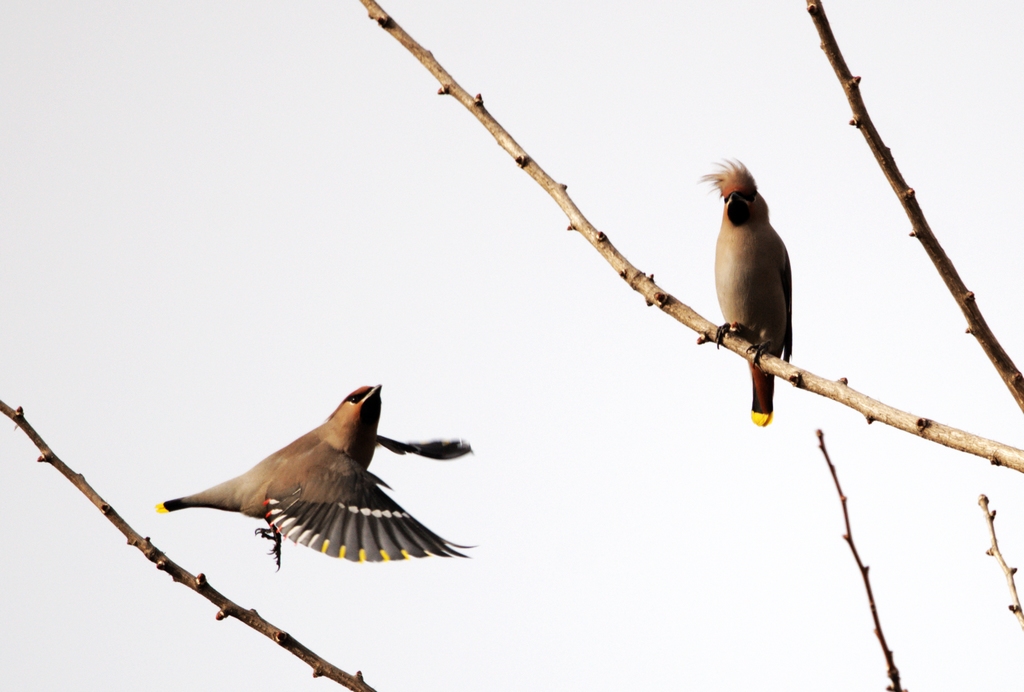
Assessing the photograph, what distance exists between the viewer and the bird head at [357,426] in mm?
3482

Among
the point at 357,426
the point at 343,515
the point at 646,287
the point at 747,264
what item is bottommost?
the point at 343,515

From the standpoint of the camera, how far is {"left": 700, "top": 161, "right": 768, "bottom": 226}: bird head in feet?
14.0

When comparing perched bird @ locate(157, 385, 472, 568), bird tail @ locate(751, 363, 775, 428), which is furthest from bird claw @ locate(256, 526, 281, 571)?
bird tail @ locate(751, 363, 775, 428)

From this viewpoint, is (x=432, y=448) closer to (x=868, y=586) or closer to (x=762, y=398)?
(x=762, y=398)

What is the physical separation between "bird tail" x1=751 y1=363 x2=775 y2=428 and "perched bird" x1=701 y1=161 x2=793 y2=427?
0.62 feet

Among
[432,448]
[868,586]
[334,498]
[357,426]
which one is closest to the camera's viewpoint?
[868,586]

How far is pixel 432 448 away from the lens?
13.4 feet

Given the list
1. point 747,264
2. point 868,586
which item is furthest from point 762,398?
point 868,586

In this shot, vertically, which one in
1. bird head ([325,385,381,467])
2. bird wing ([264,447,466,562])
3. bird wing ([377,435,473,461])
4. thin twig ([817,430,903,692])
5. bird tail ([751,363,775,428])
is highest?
bird tail ([751,363,775,428])

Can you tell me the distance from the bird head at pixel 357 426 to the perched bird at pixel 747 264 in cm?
151

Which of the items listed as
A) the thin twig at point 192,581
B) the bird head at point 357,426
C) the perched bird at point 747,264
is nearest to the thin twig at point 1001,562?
the thin twig at point 192,581

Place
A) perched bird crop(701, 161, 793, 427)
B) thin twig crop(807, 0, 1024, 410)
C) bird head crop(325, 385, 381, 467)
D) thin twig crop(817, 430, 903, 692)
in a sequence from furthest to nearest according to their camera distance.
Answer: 1. perched bird crop(701, 161, 793, 427)
2. bird head crop(325, 385, 381, 467)
3. thin twig crop(807, 0, 1024, 410)
4. thin twig crop(817, 430, 903, 692)

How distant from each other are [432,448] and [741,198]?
162cm

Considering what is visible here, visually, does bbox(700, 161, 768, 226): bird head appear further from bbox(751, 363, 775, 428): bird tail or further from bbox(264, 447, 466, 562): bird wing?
bbox(264, 447, 466, 562): bird wing
